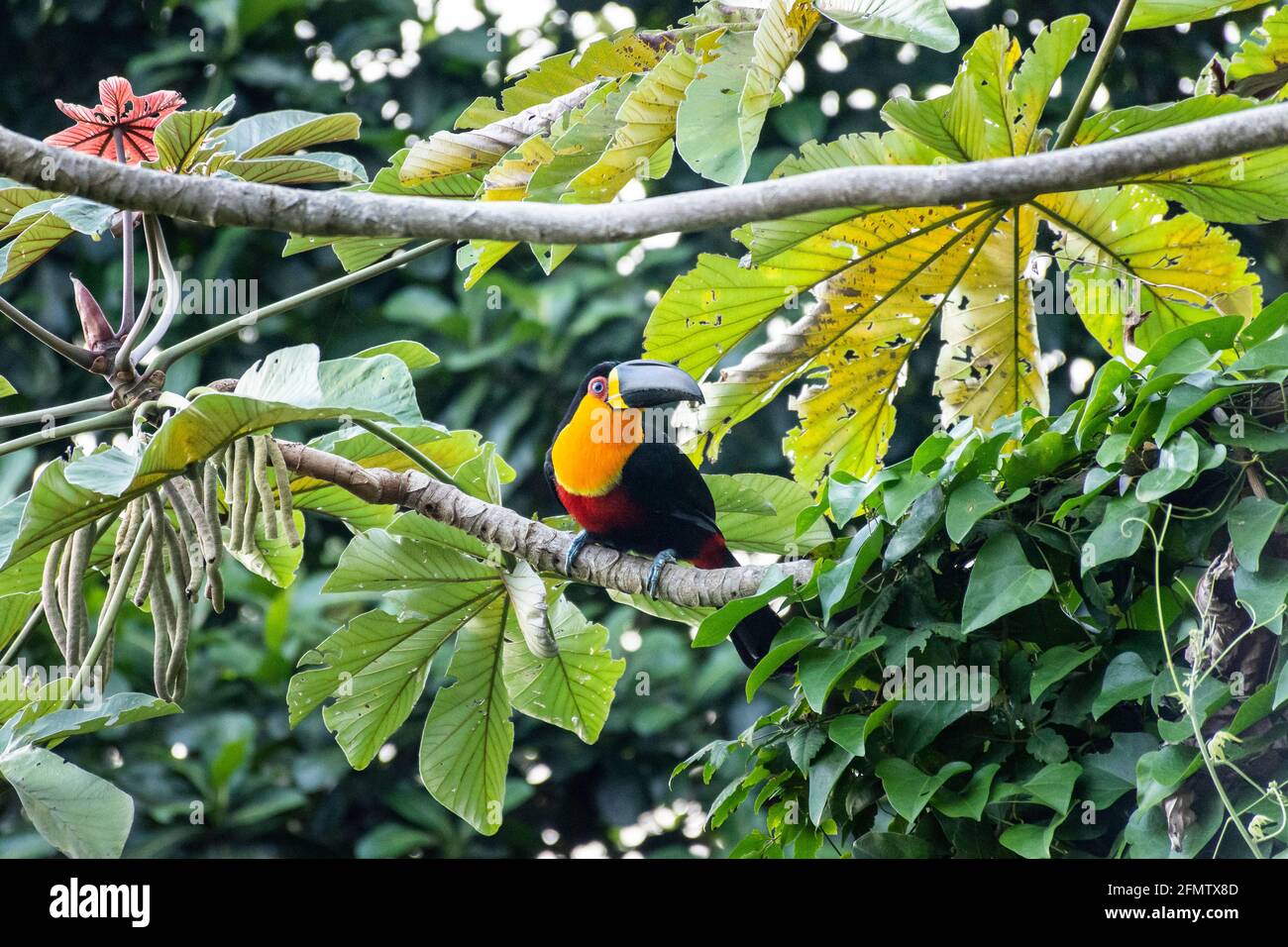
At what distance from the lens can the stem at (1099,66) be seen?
1.67 m

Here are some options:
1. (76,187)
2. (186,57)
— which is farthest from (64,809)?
(186,57)

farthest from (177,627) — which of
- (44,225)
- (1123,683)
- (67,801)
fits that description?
(1123,683)

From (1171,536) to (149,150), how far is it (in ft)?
5.22

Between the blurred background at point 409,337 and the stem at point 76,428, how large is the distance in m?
1.88

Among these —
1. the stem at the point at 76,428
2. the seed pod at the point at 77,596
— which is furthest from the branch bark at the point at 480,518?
the seed pod at the point at 77,596

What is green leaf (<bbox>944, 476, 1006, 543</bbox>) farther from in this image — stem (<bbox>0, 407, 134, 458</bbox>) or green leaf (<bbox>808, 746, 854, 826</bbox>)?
stem (<bbox>0, 407, 134, 458</bbox>)

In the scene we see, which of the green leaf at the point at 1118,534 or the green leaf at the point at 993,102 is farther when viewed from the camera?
the green leaf at the point at 993,102

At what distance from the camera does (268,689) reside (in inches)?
145

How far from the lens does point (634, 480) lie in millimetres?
2561

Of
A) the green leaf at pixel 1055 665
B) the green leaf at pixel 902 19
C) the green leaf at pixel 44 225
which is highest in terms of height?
the green leaf at pixel 902 19

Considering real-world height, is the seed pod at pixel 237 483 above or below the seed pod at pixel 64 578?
above
